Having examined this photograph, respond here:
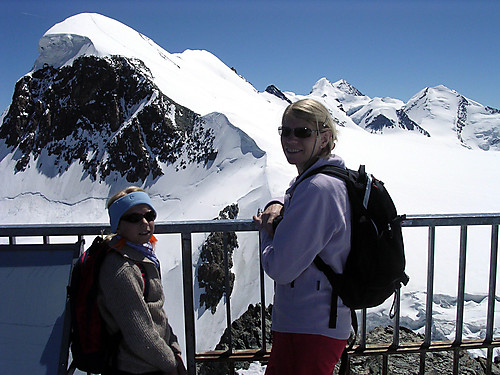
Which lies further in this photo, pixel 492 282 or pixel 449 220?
pixel 492 282

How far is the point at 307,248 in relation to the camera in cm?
201

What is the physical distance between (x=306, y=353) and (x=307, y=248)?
2.00 feet

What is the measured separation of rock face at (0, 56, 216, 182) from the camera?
39.3 meters

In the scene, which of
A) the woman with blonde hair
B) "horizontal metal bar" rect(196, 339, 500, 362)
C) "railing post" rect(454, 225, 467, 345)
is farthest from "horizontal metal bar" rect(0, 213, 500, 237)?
→ "horizontal metal bar" rect(196, 339, 500, 362)

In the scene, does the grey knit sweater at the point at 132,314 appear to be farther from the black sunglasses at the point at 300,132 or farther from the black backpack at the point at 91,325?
the black sunglasses at the point at 300,132

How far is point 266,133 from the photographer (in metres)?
34.0

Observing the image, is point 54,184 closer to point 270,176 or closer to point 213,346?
point 270,176

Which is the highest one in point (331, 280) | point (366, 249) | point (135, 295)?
point (366, 249)

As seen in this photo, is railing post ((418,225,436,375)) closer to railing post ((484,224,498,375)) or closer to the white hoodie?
railing post ((484,224,498,375))

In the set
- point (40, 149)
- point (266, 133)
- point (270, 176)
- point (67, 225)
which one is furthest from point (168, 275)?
point (40, 149)

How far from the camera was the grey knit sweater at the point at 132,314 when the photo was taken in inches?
92.4

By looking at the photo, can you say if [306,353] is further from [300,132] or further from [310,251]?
[300,132]

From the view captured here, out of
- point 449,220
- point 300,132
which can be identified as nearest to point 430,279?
point 449,220

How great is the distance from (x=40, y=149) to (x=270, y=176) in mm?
32367
